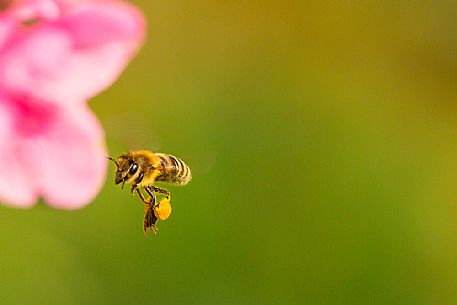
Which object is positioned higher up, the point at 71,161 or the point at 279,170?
the point at 279,170

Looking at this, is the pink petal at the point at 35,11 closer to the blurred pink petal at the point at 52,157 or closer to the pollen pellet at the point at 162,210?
the blurred pink petal at the point at 52,157

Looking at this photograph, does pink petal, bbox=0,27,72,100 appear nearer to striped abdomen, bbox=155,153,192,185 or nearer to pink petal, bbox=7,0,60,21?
pink petal, bbox=7,0,60,21

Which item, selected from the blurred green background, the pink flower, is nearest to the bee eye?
the pink flower

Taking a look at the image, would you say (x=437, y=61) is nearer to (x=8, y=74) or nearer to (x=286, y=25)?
(x=286, y=25)

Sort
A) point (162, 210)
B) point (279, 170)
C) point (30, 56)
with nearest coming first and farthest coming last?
point (30, 56), point (162, 210), point (279, 170)

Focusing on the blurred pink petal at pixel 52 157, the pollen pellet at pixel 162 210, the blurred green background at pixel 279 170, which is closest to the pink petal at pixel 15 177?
the blurred pink petal at pixel 52 157

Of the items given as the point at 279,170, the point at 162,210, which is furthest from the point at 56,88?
the point at 279,170

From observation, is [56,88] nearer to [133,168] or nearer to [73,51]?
[73,51]
